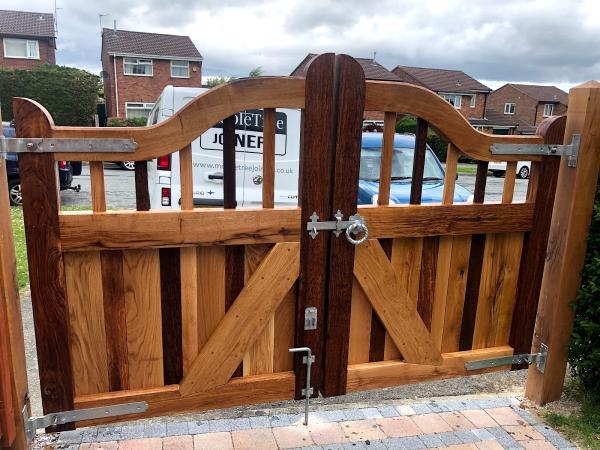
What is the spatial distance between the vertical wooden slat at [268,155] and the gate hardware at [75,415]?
126 centimetres

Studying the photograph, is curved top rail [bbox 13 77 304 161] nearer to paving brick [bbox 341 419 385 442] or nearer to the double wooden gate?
the double wooden gate

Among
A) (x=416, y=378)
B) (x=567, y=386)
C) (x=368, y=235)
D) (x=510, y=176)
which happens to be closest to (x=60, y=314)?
(x=368, y=235)

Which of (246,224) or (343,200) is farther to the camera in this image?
(343,200)

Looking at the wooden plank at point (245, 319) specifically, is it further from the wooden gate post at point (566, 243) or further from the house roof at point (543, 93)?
the house roof at point (543, 93)

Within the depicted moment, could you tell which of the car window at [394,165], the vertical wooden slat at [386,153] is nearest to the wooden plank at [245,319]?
the vertical wooden slat at [386,153]

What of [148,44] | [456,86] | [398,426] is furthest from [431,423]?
[456,86]

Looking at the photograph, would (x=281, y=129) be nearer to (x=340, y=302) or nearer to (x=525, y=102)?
(x=340, y=302)

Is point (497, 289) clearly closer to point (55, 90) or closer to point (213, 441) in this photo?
point (213, 441)

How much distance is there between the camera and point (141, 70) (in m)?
31.4

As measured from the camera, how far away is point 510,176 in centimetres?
287

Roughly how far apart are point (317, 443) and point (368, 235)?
1.23 metres

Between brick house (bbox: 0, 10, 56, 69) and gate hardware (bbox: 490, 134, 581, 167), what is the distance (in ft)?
114

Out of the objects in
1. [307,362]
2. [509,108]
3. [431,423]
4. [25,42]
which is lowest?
[431,423]

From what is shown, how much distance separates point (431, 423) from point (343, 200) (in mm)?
1547
